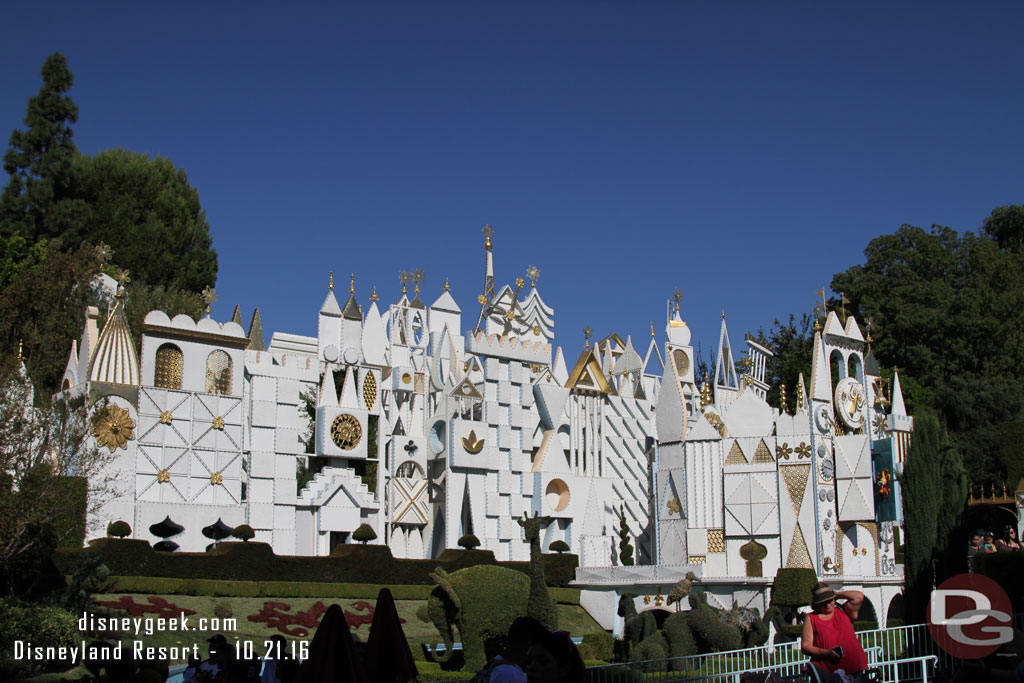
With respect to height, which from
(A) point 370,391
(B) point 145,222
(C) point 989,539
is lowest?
(C) point 989,539

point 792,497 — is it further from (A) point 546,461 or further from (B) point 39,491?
(B) point 39,491

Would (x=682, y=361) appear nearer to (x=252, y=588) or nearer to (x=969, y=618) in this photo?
Result: (x=252, y=588)

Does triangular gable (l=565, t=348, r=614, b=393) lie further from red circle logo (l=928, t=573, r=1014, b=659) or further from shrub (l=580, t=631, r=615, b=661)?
red circle logo (l=928, t=573, r=1014, b=659)

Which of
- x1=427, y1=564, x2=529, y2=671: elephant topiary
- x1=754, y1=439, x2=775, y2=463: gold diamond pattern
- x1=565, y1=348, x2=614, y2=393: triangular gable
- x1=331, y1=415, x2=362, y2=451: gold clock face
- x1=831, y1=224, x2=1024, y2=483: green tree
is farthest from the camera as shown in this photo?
x1=831, y1=224, x2=1024, y2=483: green tree

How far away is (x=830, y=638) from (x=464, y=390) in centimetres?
3089

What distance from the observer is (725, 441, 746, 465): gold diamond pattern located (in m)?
35.0

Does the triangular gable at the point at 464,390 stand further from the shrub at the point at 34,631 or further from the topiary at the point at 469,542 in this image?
the shrub at the point at 34,631

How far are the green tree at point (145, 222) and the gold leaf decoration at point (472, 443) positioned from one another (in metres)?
18.6

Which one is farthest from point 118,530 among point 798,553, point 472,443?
point 798,553

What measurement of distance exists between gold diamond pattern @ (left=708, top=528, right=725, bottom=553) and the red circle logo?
54.5ft

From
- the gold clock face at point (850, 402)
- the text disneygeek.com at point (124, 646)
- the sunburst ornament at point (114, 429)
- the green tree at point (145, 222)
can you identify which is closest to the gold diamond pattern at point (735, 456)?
the gold clock face at point (850, 402)

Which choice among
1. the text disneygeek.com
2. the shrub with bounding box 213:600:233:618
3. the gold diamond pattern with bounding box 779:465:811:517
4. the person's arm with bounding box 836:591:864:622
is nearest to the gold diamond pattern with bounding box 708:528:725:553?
the gold diamond pattern with bounding box 779:465:811:517

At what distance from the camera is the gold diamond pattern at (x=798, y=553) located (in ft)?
109

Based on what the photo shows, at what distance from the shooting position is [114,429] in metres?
32.2
